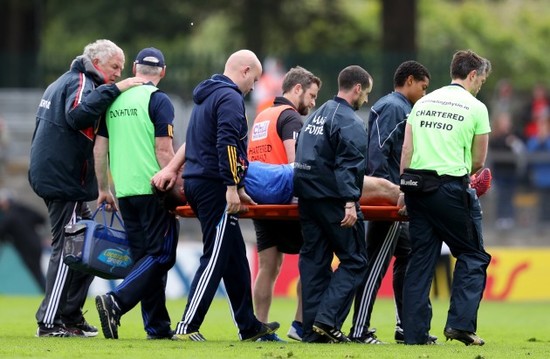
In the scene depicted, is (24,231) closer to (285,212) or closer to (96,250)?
(96,250)

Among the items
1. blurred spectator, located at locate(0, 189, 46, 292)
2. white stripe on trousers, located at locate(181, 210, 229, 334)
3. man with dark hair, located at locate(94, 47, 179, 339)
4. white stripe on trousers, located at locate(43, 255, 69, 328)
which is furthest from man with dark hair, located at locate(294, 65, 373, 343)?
blurred spectator, located at locate(0, 189, 46, 292)

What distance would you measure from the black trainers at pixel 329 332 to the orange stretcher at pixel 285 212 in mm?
1020

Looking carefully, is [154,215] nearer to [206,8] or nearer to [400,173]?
[400,173]

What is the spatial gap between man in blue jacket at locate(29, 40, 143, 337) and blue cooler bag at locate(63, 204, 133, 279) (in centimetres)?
44

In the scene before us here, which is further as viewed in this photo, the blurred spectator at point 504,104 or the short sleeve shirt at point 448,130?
the blurred spectator at point 504,104

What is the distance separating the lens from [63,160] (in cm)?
1223

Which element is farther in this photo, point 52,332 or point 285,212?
point 52,332

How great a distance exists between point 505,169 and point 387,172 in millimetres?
13434

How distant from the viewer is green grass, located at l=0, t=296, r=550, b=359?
10.3 m

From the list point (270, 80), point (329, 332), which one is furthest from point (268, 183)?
point (270, 80)

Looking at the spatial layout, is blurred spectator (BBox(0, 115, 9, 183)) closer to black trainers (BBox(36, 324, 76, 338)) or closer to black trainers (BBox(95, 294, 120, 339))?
black trainers (BBox(36, 324, 76, 338))

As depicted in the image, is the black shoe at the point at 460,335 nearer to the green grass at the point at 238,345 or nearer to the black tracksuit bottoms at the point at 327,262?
the green grass at the point at 238,345

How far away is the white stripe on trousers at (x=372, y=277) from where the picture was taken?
12.2m

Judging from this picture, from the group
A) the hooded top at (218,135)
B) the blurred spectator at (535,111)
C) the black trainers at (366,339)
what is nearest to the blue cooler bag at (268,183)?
the hooded top at (218,135)
